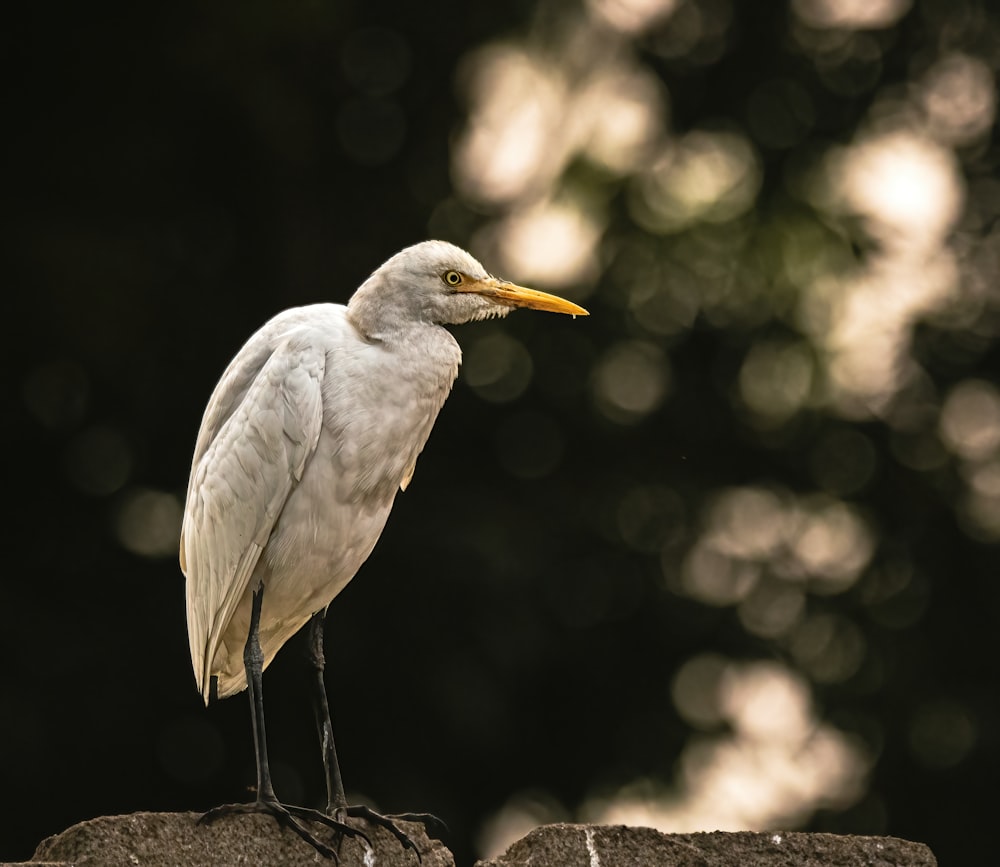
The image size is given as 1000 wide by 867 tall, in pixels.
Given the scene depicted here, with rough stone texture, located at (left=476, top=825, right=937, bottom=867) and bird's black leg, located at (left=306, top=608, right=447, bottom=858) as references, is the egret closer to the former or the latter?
bird's black leg, located at (left=306, top=608, right=447, bottom=858)

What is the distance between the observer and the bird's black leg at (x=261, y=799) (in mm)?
4000

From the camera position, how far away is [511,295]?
15.7ft

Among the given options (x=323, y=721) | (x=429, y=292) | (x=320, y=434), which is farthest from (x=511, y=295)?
(x=323, y=721)

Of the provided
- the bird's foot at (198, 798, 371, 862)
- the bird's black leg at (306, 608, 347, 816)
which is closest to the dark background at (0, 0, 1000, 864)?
the bird's black leg at (306, 608, 347, 816)

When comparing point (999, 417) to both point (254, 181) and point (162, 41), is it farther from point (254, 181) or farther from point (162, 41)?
point (162, 41)

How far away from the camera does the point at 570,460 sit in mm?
10062

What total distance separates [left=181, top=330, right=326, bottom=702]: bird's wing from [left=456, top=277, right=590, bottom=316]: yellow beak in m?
0.40

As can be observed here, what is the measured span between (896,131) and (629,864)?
7.62 meters

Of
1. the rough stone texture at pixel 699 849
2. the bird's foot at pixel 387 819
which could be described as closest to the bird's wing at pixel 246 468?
the bird's foot at pixel 387 819

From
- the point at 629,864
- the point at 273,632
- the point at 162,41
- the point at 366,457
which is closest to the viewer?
the point at 629,864

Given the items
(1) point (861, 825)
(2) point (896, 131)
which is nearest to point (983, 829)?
(1) point (861, 825)

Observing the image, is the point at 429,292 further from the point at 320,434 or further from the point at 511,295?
the point at 320,434

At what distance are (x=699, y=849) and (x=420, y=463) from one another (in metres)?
5.74

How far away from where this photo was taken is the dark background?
9.20 m
